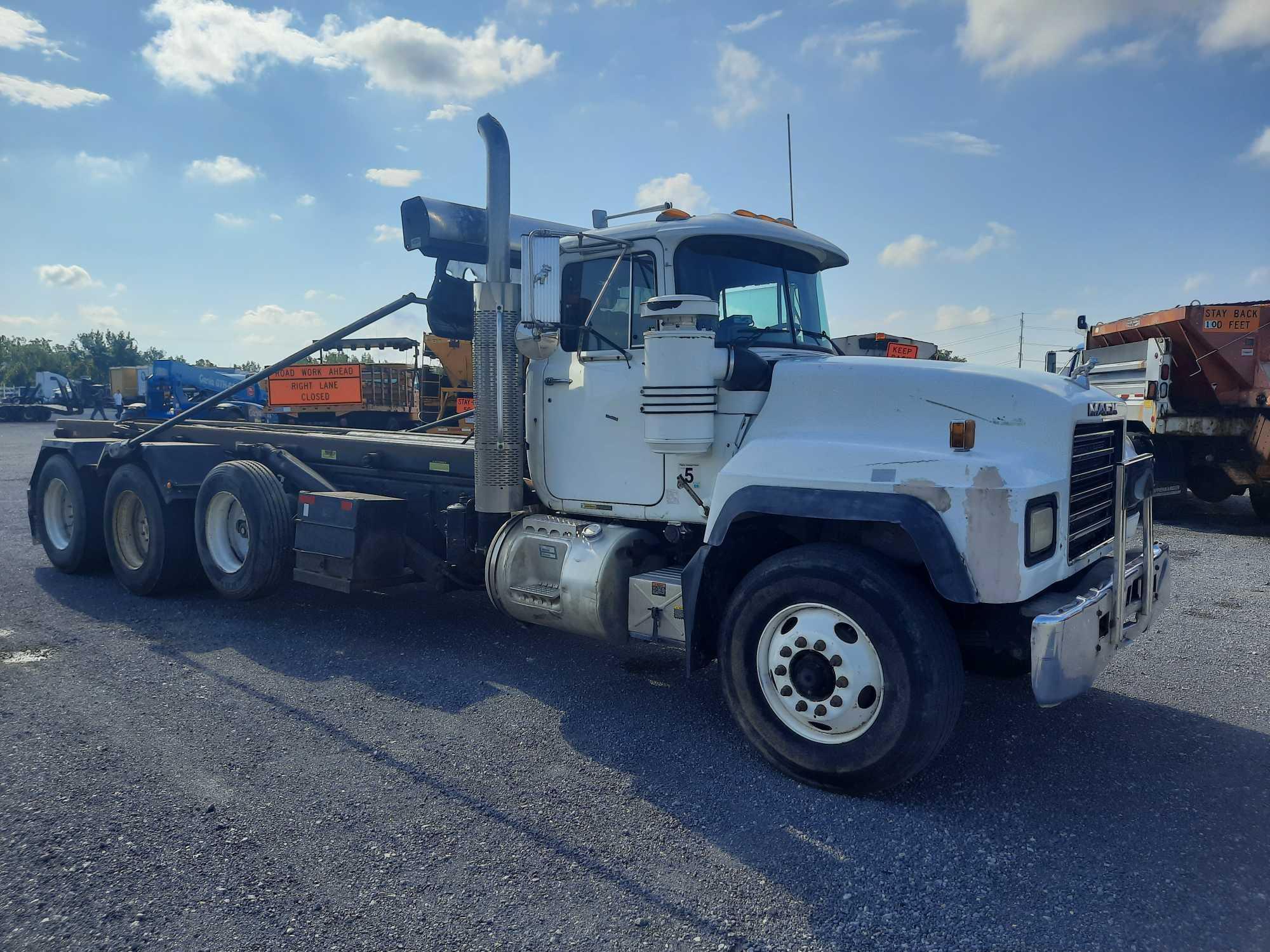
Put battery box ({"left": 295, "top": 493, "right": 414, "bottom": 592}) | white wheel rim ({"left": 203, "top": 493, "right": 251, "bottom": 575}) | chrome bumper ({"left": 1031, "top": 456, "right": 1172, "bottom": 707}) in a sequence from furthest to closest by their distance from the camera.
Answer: white wheel rim ({"left": 203, "top": 493, "right": 251, "bottom": 575})
battery box ({"left": 295, "top": 493, "right": 414, "bottom": 592})
chrome bumper ({"left": 1031, "top": 456, "right": 1172, "bottom": 707})

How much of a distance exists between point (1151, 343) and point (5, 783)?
1286 cm

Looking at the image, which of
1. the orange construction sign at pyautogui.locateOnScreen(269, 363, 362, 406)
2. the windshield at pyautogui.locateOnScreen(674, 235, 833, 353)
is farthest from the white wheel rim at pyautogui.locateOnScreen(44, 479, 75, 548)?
the orange construction sign at pyautogui.locateOnScreen(269, 363, 362, 406)

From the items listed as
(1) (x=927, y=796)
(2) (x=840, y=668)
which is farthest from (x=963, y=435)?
(1) (x=927, y=796)

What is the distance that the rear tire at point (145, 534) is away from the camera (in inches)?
272

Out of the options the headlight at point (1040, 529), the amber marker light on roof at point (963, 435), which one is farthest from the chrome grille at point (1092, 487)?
the amber marker light on roof at point (963, 435)

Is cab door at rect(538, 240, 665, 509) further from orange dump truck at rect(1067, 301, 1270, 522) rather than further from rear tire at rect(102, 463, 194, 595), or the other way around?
orange dump truck at rect(1067, 301, 1270, 522)

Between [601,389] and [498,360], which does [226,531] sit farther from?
[601,389]

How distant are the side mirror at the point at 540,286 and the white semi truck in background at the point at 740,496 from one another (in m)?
0.02

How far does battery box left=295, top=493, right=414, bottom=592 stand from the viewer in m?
5.71

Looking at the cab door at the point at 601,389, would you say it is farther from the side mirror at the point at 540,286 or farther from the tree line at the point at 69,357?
the tree line at the point at 69,357

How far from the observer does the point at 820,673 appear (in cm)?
368

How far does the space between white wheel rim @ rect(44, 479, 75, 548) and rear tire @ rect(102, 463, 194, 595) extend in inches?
40.3

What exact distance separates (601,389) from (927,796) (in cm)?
266

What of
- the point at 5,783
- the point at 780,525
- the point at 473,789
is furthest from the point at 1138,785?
the point at 5,783
